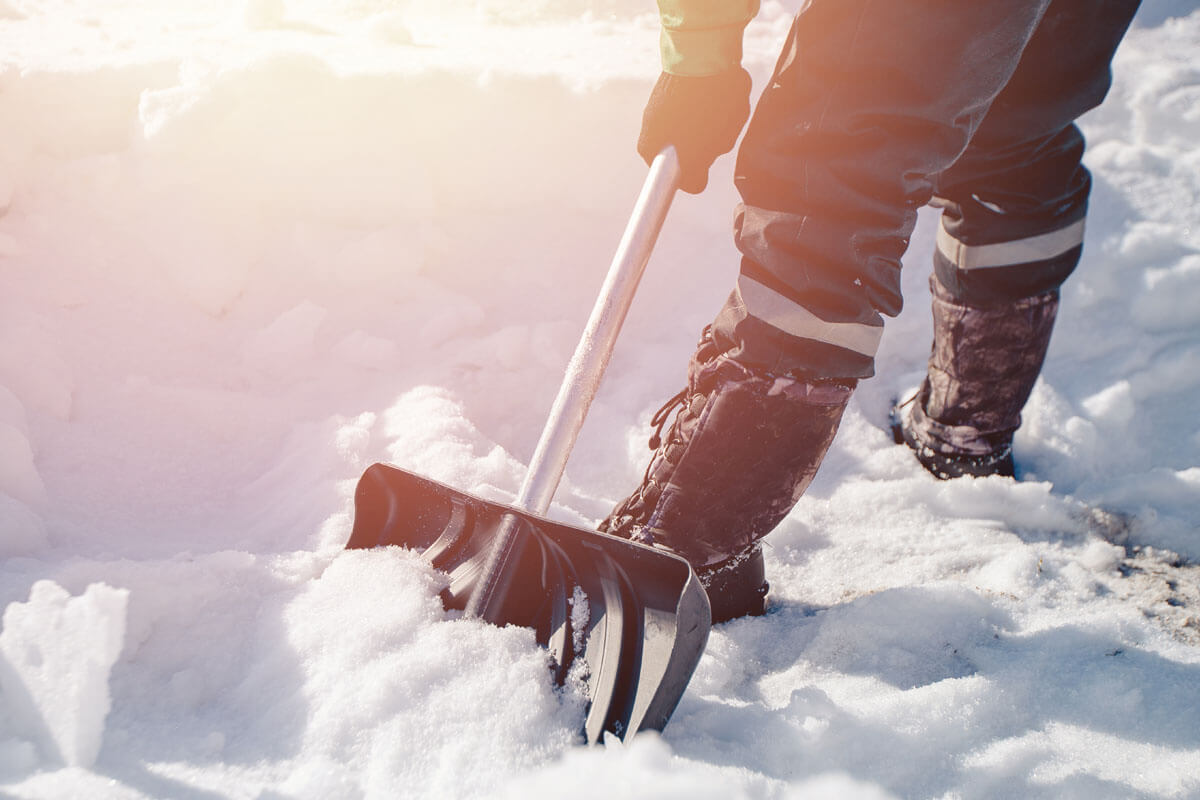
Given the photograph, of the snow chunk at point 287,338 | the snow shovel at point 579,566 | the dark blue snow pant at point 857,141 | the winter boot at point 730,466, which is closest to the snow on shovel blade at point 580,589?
the snow shovel at point 579,566

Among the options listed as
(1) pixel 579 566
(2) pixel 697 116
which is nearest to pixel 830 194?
(2) pixel 697 116

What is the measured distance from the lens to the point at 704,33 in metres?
1.06

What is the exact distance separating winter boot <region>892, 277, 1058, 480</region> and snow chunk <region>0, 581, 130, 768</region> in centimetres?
154

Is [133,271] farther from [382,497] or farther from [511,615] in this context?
[511,615]


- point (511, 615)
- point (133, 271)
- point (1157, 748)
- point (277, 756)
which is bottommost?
point (277, 756)

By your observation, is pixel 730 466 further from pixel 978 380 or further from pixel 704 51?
pixel 978 380

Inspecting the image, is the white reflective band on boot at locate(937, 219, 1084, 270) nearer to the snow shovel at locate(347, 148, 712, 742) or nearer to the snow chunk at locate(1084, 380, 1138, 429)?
the snow chunk at locate(1084, 380, 1138, 429)

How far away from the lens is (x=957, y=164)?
1304mm

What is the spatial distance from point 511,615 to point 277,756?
34 centimetres

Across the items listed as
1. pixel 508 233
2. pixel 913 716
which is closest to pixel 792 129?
pixel 913 716

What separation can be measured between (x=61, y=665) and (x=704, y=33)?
47.4 inches

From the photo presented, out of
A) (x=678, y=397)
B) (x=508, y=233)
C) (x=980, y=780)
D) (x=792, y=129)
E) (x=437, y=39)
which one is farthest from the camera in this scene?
(x=437, y=39)

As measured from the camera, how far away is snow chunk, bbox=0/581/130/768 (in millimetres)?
747

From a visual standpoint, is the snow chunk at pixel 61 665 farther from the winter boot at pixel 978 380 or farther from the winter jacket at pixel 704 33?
the winter boot at pixel 978 380
